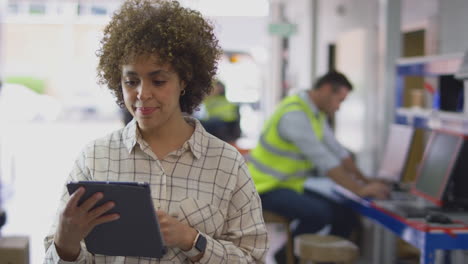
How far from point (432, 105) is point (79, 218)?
370 centimetres

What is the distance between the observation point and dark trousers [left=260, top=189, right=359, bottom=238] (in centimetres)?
447

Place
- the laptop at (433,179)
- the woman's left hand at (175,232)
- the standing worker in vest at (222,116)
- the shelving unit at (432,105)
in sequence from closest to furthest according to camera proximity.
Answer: the woman's left hand at (175,232) → the laptop at (433,179) → the shelving unit at (432,105) → the standing worker in vest at (222,116)

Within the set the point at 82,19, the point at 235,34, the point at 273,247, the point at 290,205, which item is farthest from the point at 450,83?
the point at 82,19

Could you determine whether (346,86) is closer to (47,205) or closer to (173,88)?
(173,88)

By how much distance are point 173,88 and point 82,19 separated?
23001mm

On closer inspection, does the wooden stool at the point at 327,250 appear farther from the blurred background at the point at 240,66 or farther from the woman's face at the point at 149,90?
the woman's face at the point at 149,90

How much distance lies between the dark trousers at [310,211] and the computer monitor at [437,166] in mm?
744

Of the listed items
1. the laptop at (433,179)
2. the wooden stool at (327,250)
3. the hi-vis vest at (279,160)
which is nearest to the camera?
the laptop at (433,179)

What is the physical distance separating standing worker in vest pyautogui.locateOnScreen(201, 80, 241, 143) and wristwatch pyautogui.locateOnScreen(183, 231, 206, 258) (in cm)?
740

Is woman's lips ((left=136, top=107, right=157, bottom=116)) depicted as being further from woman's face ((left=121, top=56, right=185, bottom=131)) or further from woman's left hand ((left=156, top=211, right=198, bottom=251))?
woman's left hand ((left=156, top=211, right=198, bottom=251))

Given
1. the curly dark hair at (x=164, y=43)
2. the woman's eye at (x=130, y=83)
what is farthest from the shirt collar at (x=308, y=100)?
the woman's eye at (x=130, y=83)

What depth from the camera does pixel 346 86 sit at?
4781mm

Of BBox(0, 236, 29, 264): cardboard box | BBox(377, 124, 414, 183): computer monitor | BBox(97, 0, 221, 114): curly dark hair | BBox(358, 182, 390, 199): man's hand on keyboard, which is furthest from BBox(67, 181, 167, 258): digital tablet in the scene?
BBox(377, 124, 414, 183): computer monitor

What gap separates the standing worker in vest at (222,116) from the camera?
9.25 metres
